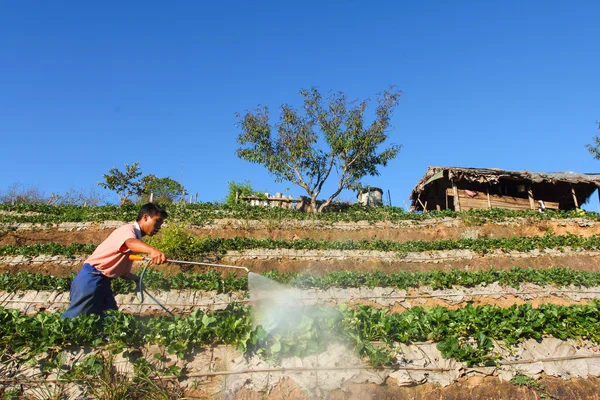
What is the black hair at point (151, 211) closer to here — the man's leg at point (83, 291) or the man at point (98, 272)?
the man at point (98, 272)

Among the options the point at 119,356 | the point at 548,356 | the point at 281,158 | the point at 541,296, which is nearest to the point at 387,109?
the point at 281,158

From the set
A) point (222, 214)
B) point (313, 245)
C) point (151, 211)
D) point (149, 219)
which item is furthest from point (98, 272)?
point (222, 214)

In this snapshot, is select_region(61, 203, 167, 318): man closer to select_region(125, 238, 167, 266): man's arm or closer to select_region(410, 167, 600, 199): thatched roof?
select_region(125, 238, 167, 266): man's arm

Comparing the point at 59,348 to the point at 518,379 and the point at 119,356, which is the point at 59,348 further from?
the point at 518,379

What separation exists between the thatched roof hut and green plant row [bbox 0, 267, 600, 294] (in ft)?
29.2

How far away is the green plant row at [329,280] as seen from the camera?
Result: 1052cm

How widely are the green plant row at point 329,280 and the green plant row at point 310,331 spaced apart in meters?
5.69

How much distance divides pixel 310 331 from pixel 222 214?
14764 mm

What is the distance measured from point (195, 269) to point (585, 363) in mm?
11489

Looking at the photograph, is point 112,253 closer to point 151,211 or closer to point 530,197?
point 151,211

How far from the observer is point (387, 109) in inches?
936

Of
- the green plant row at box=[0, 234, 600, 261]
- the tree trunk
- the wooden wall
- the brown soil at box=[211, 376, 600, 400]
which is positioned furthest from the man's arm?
the wooden wall

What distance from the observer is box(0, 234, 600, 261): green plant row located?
13.9 m

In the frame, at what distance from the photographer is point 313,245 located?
50.8 ft
